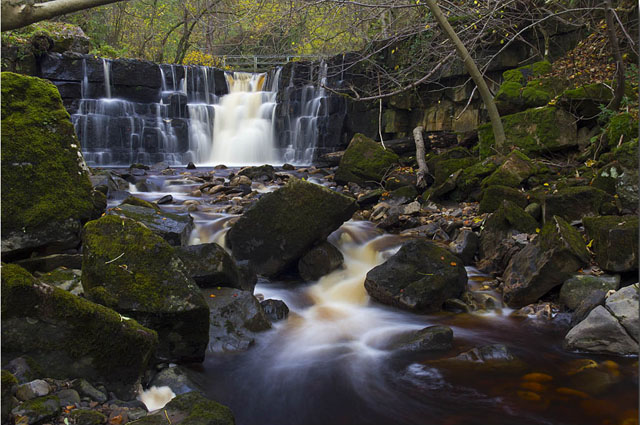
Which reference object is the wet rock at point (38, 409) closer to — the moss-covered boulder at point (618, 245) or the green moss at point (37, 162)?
the green moss at point (37, 162)

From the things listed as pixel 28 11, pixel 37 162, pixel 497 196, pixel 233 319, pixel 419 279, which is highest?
pixel 28 11

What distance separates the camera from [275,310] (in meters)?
5.73

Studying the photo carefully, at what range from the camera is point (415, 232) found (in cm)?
866

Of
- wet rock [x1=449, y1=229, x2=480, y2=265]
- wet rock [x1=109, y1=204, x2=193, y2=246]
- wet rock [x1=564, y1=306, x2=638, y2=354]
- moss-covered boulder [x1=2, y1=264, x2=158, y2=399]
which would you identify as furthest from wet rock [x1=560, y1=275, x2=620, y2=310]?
wet rock [x1=109, y1=204, x2=193, y2=246]

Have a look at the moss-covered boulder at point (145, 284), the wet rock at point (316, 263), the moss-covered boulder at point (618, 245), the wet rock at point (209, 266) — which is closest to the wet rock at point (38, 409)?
the moss-covered boulder at point (145, 284)

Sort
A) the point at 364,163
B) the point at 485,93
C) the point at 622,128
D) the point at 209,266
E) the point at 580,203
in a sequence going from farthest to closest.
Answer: the point at 364,163, the point at 485,93, the point at 622,128, the point at 580,203, the point at 209,266

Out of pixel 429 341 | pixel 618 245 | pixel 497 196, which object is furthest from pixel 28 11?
pixel 497 196

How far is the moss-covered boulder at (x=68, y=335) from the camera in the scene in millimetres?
3174

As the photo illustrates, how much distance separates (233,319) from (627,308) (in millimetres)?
3890

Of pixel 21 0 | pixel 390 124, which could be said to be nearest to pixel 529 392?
pixel 21 0

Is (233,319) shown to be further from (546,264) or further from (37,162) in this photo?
(546,264)

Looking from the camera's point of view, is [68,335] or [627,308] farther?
[627,308]

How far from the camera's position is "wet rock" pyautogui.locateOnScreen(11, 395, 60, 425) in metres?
A: 2.66

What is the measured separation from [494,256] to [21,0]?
6.27 m
